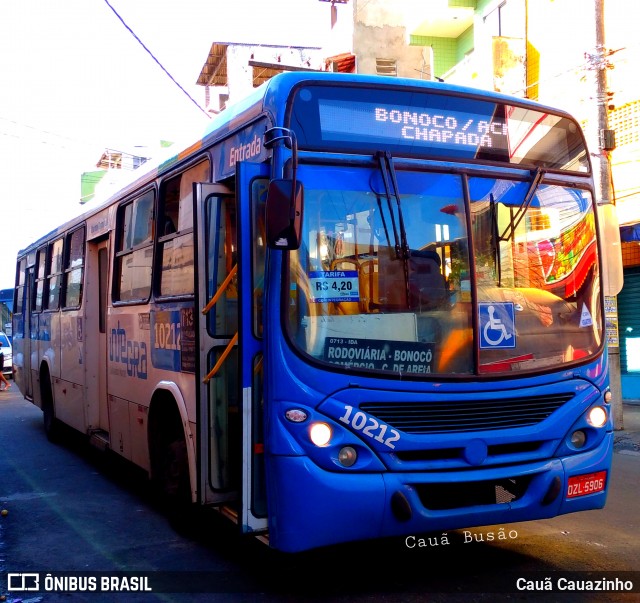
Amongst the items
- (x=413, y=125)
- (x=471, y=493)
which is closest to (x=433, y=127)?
(x=413, y=125)

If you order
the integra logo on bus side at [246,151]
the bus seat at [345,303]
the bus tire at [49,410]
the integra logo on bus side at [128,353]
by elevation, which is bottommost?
the bus tire at [49,410]

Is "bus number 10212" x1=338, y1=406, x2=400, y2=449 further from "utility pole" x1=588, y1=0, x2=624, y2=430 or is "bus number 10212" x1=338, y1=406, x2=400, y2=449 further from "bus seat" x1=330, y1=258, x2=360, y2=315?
"utility pole" x1=588, y1=0, x2=624, y2=430

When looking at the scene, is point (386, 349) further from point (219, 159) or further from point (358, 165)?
point (219, 159)

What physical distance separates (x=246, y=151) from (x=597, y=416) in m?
2.88

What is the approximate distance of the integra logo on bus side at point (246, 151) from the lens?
4.86 metres

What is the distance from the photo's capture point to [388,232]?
4.61m

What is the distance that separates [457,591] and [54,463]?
6.51 m

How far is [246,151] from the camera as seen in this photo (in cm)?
503

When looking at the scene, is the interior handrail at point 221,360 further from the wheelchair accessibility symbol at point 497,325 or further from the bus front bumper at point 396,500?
the wheelchair accessibility symbol at point 497,325

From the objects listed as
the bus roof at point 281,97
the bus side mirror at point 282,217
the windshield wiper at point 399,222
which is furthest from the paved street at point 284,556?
the bus roof at point 281,97

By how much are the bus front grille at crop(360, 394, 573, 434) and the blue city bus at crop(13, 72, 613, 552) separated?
1 centimetres

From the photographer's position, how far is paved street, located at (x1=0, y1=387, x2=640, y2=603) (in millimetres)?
4848

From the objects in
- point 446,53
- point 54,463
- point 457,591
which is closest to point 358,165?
point 457,591

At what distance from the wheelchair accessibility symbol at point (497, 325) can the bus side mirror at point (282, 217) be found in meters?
1.32
